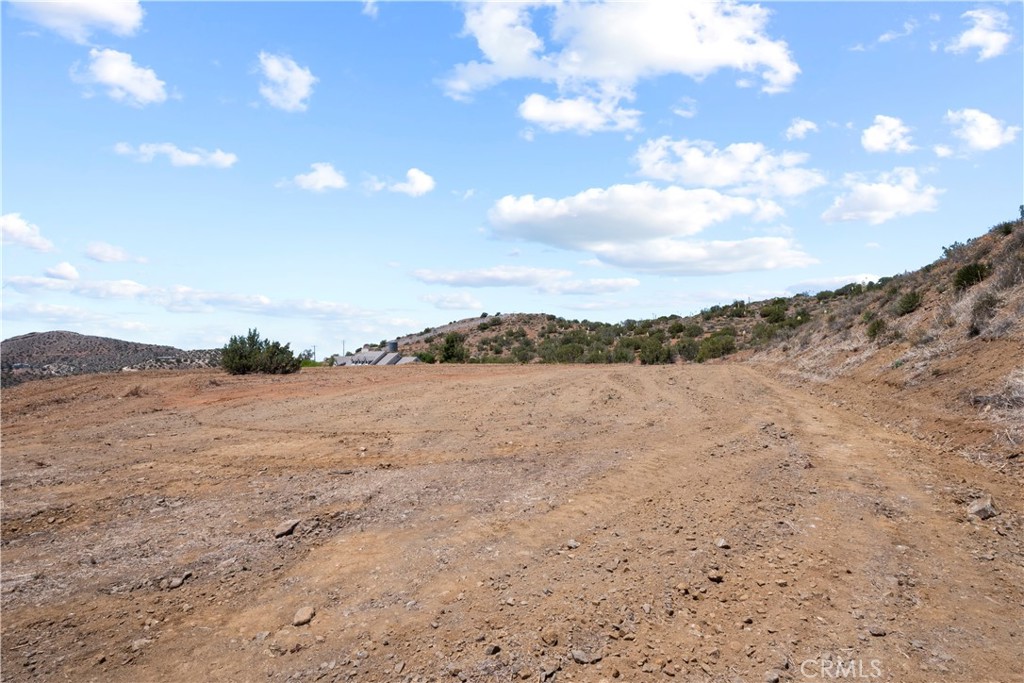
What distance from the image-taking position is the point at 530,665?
4.05 meters

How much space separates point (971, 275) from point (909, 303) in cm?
177

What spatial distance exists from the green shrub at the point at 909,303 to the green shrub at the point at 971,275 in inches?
48.6

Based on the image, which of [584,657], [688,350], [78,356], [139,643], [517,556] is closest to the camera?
[584,657]

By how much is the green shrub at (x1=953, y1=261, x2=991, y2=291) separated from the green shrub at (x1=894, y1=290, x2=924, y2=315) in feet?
4.05

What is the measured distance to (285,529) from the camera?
640 cm

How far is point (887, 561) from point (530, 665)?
304 cm

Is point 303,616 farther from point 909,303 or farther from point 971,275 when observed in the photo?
point 909,303

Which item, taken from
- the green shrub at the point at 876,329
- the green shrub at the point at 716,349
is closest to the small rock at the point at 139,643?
the green shrub at the point at 876,329

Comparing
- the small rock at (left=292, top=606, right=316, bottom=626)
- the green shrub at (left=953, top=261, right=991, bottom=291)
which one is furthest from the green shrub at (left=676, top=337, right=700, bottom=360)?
the small rock at (left=292, top=606, right=316, bottom=626)

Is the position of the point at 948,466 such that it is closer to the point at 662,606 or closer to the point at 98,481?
the point at 662,606

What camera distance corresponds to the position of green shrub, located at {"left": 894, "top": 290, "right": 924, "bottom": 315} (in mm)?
17188

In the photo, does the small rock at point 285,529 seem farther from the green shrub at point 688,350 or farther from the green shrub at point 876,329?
the green shrub at point 688,350

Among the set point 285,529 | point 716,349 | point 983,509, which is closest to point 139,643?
point 285,529

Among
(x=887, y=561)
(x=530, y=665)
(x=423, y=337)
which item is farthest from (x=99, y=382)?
(x=423, y=337)
